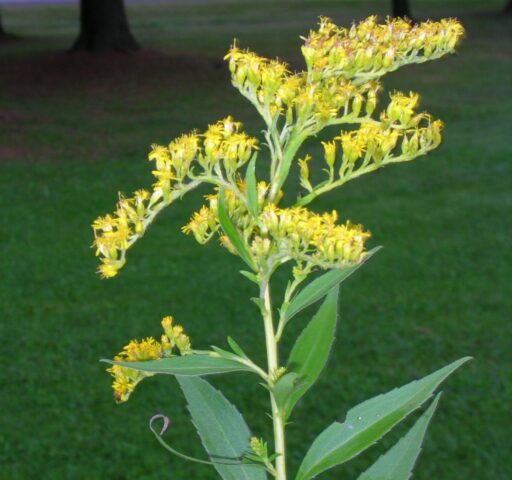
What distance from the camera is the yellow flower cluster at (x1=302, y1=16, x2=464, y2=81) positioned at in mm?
1637

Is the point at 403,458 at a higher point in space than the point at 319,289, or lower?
lower

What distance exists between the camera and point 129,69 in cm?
1953

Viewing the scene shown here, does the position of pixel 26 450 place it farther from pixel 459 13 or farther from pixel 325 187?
pixel 459 13

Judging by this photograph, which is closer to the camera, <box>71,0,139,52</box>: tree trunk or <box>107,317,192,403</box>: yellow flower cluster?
<box>107,317,192,403</box>: yellow flower cluster

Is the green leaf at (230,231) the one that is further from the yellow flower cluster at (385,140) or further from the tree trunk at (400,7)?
the tree trunk at (400,7)

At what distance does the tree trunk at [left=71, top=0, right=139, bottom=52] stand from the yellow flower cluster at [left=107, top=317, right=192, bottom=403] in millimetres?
19485

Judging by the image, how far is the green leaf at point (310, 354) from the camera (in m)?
1.58

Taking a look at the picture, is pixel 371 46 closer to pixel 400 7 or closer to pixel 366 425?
pixel 366 425

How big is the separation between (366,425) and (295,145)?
1.49ft

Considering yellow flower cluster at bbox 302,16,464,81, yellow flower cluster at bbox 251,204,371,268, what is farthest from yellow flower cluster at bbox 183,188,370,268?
yellow flower cluster at bbox 302,16,464,81

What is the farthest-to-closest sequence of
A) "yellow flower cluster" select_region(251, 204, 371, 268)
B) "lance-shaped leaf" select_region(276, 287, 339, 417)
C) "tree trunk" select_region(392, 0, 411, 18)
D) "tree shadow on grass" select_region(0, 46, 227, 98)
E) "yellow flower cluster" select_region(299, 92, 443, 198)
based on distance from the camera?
"tree trunk" select_region(392, 0, 411, 18) → "tree shadow on grass" select_region(0, 46, 227, 98) → "yellow flower cluster" select_region(299, 92, 443, 198) → "lance-shaped leaf" select_region(276, 287, 339, 417) → "yellow flower cluster" select_region(251, 204, 371, 268)

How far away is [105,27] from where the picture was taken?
2066 centimetres

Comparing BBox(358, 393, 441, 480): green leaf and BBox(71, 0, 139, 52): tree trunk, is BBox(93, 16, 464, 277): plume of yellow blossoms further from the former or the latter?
BBox(71, 0, 139, 52): tree trunk

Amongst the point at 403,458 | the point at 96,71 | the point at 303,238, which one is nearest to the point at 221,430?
the point at 403,458
